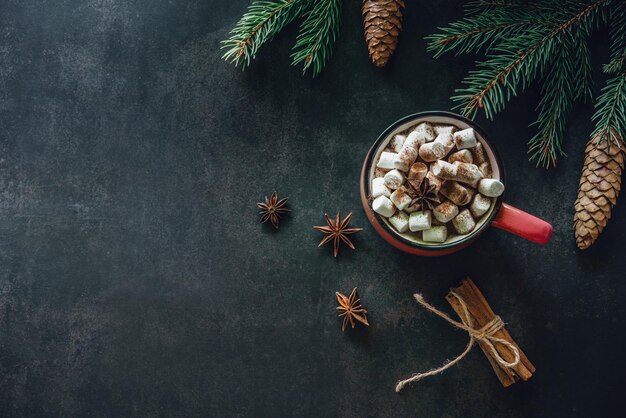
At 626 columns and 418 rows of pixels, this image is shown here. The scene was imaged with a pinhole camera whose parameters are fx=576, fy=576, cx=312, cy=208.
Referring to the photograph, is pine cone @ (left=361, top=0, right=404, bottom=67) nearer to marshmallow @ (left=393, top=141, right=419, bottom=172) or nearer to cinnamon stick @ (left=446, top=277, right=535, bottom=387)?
marshmallow @ (left=393, top=141, right=419, bottom=172)

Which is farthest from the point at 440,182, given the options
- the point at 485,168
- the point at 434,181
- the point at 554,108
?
the point at 554,108

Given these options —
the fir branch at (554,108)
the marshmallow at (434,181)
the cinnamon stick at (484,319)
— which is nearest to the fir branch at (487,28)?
the fir branch at (554,108)

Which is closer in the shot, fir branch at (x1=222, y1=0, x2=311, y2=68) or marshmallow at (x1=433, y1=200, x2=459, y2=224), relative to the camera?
marshmallow at (x1=433, y1=200, x2=459, y2=224)

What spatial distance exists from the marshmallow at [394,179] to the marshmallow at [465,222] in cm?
15

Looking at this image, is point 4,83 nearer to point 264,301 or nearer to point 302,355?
point 264,301

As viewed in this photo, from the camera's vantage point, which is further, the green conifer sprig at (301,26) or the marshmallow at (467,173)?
the green conifer sprig at (301,26)

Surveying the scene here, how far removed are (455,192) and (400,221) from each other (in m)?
0.13

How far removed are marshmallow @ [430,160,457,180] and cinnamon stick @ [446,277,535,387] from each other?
1.03 ft

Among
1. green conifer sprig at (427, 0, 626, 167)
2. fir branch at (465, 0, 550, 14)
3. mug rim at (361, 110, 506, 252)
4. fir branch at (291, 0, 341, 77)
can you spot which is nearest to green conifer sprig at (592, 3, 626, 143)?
green conifer sprig at (427, 0, 626, 167)

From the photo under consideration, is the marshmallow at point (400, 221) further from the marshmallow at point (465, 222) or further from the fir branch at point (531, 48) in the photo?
the fir branch at point (531, 48)

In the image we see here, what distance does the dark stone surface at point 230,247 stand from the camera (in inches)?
56.4

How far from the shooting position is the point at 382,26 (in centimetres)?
136

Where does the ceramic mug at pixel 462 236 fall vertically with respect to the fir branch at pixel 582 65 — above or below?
below

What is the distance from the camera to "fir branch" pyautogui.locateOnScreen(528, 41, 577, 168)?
4.40ft
